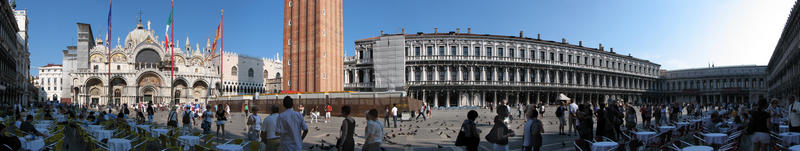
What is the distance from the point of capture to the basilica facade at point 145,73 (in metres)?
70.4

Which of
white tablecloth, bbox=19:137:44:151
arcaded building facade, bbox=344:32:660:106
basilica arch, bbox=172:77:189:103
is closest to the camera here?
white tablecloth, bbox=19:137:44:151

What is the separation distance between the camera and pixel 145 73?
7275cm

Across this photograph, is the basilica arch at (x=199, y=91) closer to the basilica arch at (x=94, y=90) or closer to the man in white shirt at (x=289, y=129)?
the basilica arch at (x=94, y=90)

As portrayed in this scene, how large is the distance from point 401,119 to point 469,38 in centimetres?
3072

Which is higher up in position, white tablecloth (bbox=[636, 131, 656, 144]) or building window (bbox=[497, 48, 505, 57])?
building window (bbox=[497, 48, 505, 57])

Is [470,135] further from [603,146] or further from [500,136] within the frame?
[603,146]

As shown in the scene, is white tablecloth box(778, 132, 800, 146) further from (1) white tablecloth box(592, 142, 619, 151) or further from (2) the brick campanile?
(2) the brick campanile

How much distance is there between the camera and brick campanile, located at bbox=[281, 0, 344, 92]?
43.2m

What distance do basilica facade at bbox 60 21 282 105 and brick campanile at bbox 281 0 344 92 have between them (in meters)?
25.8

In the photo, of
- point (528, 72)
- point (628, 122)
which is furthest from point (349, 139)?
point (528, 72)

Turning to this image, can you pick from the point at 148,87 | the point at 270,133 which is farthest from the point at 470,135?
the point at 148,87

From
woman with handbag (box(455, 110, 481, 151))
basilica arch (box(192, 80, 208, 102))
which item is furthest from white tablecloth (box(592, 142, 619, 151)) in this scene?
basilica arch (box(192, 80, 208, 102))

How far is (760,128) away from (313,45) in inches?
1527

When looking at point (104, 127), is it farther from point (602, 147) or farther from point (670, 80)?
point (670, 80)
